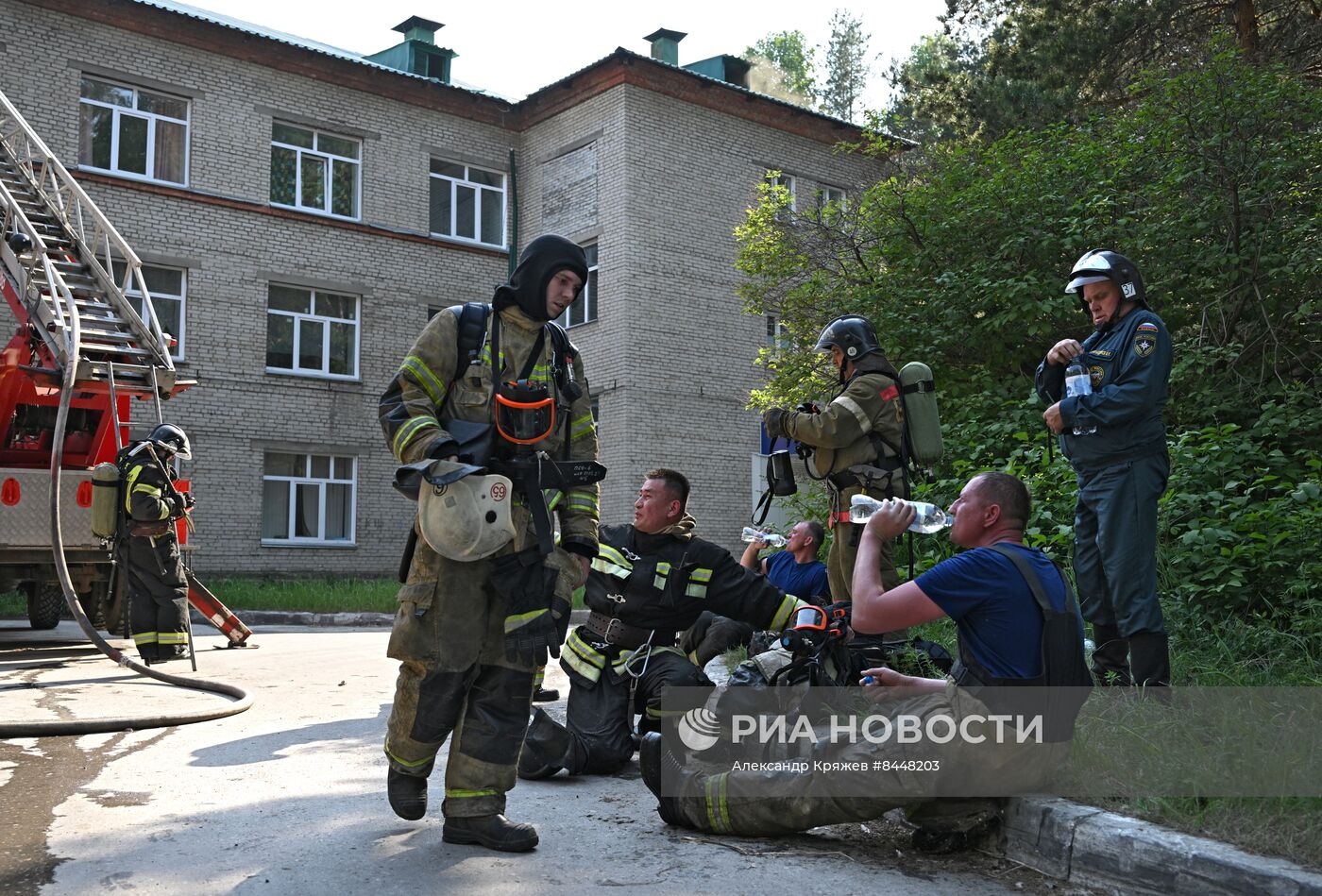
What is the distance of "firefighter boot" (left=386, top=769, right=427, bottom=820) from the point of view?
161 inches

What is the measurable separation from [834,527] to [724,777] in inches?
91.2

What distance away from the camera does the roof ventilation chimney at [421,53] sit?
25.6 metres

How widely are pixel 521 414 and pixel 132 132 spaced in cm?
1927

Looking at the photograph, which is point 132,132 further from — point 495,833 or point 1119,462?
point 495,833

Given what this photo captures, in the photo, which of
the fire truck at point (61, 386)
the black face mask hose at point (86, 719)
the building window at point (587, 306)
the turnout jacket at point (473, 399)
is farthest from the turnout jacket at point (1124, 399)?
the building window at point (587, 306)

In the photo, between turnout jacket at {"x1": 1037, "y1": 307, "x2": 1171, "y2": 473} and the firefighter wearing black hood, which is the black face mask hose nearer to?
the firefighter wearing black hood

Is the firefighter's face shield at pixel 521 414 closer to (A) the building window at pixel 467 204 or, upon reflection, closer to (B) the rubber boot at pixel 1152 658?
(B) the rubber boot at pixel 1152 658

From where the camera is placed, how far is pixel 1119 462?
5172mm

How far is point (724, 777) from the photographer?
163 inches

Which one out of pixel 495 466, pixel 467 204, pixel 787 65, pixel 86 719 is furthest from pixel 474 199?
pixel 787 65

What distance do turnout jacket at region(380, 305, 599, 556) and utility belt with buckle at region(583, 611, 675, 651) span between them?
1042 millimetres

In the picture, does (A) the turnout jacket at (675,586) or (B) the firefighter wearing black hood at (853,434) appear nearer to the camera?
(A) the turnout jacket at (675,586)

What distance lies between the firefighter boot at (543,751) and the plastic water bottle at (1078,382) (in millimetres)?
2642

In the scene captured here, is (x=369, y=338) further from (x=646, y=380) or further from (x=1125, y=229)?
(x=1125, y=229)
